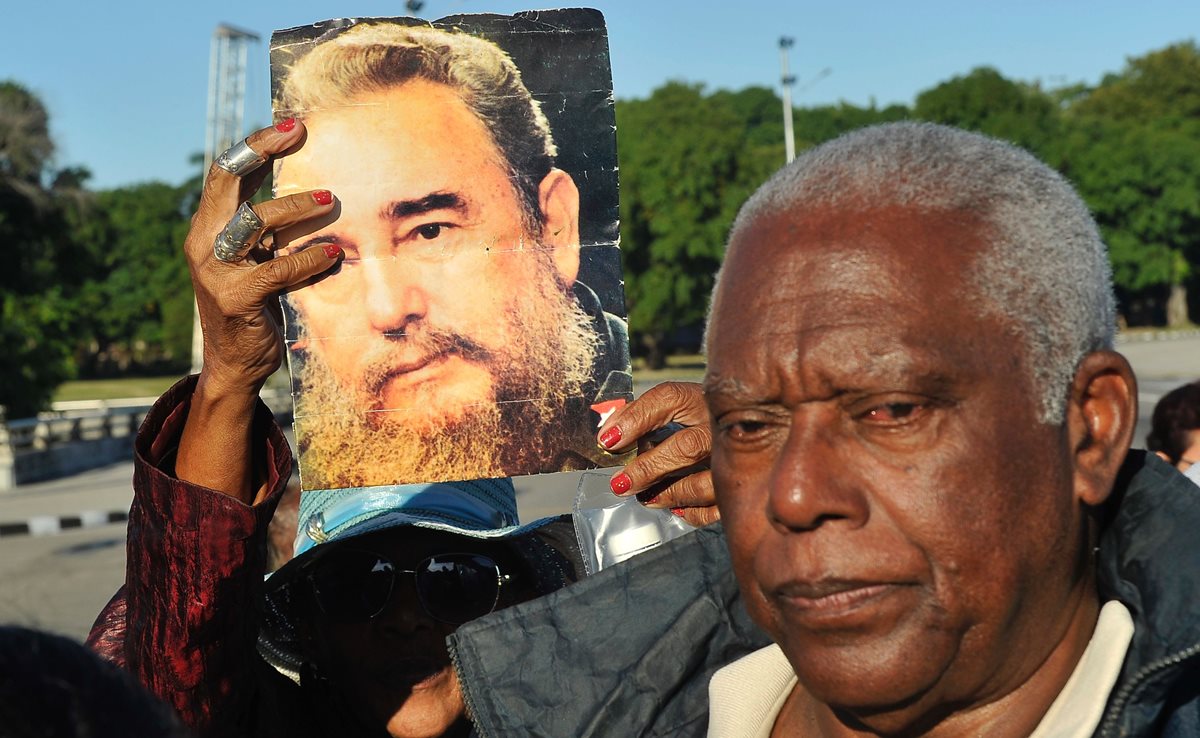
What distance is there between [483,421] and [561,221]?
0.38 meters

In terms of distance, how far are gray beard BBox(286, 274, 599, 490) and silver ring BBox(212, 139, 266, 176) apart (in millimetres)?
336

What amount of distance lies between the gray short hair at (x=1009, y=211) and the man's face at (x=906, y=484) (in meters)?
0.03

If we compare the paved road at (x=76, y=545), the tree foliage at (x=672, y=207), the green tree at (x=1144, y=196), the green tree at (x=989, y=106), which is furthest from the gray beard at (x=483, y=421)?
the green tree at (x=989, y=106)

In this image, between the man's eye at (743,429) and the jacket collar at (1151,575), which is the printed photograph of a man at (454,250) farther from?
the jacket collar at (1151,575)

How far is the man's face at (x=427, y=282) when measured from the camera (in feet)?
7.77

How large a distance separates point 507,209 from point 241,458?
0.63 meters

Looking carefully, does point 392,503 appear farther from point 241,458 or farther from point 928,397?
point 928,397

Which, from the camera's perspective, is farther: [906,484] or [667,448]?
[667,448]

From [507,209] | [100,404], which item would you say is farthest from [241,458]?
[100,404]

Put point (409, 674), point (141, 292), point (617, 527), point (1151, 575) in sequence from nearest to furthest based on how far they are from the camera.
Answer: point (1151, 575) → point (617, 527) → point (409, 674) → point (141, 292)

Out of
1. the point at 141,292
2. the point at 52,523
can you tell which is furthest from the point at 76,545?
the point at 141,292

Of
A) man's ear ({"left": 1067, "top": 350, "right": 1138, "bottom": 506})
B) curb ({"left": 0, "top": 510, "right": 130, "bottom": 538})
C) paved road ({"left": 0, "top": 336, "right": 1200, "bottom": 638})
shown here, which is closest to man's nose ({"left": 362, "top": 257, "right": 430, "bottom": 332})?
man's ear ({"left": 1067, "top": 350, "right": 1138, "bottom": 506})

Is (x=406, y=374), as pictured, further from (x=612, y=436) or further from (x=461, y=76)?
(x=461, y=76)

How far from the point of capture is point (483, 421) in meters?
2.41
